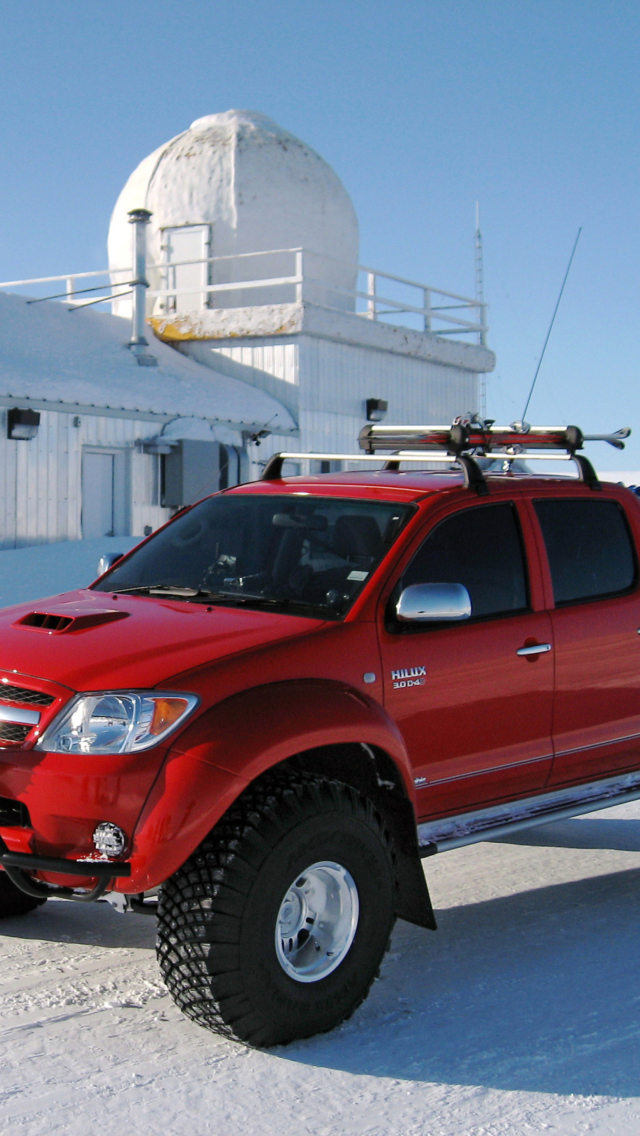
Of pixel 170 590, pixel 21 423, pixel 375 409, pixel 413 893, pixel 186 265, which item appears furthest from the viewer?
pixel 186 265

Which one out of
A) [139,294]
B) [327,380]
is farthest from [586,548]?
[327,380]

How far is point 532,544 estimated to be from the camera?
5.33 meters

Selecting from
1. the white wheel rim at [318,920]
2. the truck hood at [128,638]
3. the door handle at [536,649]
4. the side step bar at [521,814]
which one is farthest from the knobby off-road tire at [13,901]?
the door handle at [536,649]

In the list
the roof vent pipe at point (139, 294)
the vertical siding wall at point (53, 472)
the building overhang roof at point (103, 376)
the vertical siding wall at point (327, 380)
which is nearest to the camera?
the vertical siding wall at point (53, 472)

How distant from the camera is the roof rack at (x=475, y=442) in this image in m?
5.69

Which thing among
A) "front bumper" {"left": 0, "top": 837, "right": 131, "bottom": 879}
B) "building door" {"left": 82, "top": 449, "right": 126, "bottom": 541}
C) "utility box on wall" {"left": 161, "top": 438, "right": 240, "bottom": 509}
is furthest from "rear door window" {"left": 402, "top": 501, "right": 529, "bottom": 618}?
"utility box on wall" {"left": 161, "top": 438, "right": 240, "bottom": 509}

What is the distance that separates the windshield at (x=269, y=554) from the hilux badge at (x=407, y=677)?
31 centimetres

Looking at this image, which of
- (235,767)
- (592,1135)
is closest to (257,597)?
(235,767)

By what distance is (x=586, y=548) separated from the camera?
18.5ft

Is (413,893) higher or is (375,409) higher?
(375,409)

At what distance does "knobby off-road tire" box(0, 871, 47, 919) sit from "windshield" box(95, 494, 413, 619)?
1290 millimetres

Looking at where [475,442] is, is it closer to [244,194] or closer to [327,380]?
[327,380]

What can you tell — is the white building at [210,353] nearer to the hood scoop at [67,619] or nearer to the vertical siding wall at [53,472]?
the vertical siding wall at [53,472]

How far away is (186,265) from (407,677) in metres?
22.6
